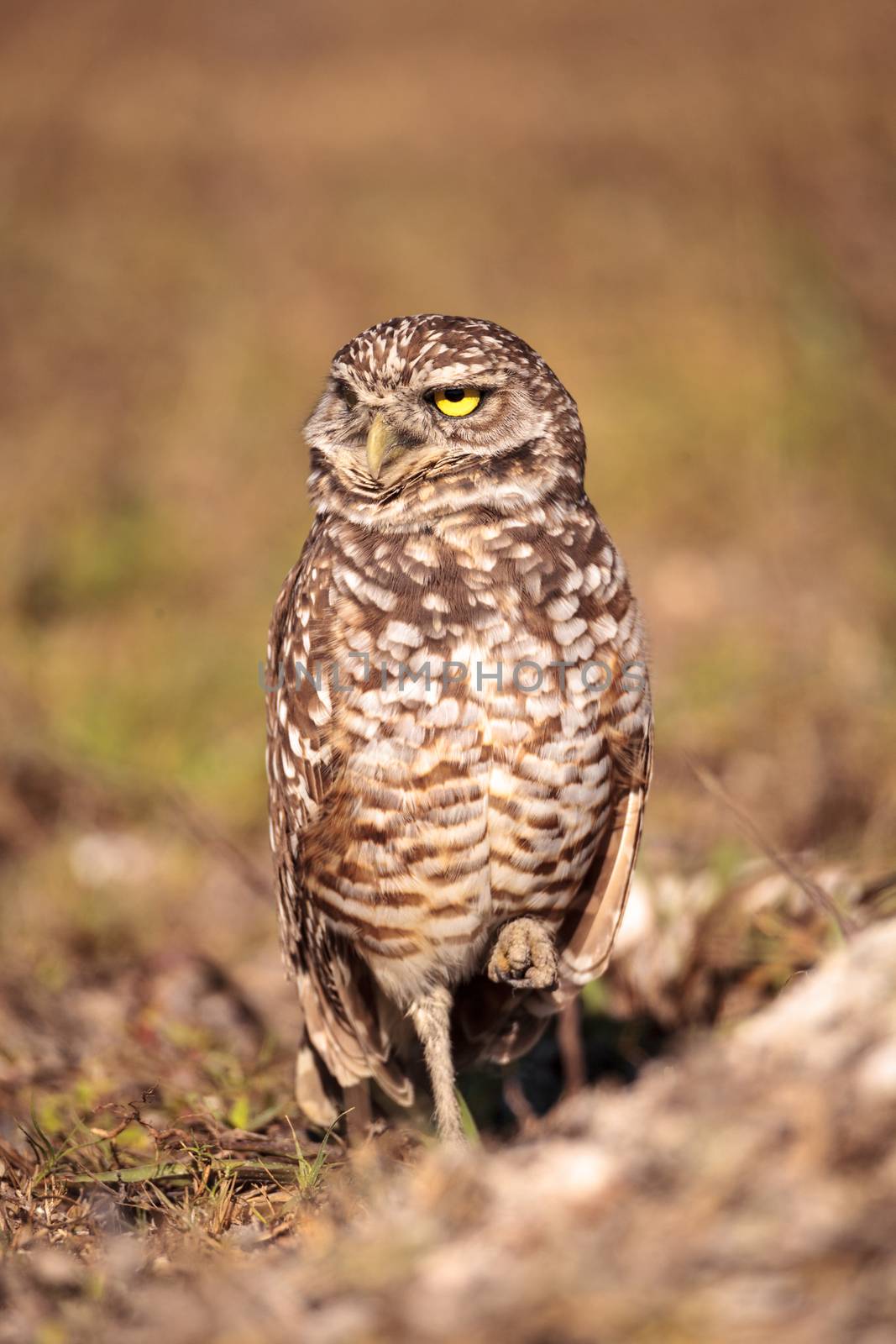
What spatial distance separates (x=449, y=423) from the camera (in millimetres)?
2381

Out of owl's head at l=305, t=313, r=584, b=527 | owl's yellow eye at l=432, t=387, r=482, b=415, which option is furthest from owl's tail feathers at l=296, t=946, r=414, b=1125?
owl's yellow eye at l=432, t=387, r=482, b=415

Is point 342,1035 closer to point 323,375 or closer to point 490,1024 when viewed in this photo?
point 490,1024

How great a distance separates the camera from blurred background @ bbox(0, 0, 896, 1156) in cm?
406

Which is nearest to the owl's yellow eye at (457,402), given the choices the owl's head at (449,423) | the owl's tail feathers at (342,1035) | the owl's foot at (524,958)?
the owl's head at (449,423)

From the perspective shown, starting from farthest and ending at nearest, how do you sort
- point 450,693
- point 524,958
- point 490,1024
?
point 490,1024 → point 524,958 → point 450,693

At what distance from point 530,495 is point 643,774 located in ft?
2.05

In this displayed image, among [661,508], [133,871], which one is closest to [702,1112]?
[133,871]

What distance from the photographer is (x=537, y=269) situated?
29.0 feet

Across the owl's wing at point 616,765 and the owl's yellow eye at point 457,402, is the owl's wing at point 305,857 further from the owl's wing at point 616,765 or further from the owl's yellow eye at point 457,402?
the owl's wing at point 616,765

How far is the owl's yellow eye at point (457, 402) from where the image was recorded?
2.38m

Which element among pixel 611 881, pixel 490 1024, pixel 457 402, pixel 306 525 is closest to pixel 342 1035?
pixel 490 1024

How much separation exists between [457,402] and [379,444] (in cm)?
18

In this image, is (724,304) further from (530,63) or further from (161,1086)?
(161,1086)

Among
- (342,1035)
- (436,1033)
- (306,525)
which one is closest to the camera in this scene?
(436,1033)
